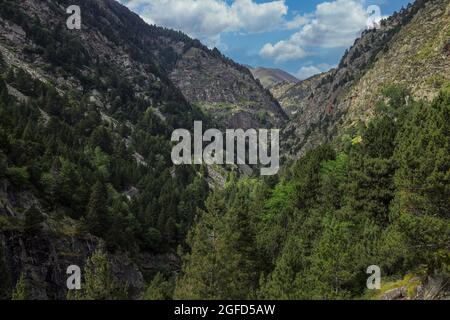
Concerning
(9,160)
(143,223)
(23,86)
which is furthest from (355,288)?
(23,86)

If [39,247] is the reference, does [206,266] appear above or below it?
above

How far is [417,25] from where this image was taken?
620 ft

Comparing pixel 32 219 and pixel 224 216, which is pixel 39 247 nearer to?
pixel 32 219

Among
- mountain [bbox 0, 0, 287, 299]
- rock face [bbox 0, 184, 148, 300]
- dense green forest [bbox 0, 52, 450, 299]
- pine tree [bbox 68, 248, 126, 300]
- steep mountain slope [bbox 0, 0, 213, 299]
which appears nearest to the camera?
dense green forest [bbox 0, 52, 450, 299]

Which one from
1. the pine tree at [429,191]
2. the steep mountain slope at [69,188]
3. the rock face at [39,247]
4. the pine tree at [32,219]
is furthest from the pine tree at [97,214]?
the pine tree at [429,191]

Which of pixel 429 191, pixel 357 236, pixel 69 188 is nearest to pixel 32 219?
pixel 69 188

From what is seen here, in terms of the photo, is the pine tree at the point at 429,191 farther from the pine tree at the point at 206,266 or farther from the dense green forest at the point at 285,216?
the pine tree at the point at 206,266

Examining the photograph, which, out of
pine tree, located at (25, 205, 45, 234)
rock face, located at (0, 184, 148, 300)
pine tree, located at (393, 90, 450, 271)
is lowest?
rock face, located at (0, 184, 148, 300)

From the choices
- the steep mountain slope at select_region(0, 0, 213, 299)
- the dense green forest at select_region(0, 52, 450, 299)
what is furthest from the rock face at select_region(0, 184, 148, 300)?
the dense green forest at select_region(0, 52, 450, 299)

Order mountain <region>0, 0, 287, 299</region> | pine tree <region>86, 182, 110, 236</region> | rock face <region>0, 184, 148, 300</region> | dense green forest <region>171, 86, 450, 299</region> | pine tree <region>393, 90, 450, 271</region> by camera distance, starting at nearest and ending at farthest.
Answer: pine tree <region>393, 90, 450, 271</region> < dense green forest <region>171, 86, 450, 299</region> < rock face <region>0, 184, 148, 300</region> < mountain <region>0, 0, 287, 299</region> < pine tree <region>86, 182, 110, 236</region>

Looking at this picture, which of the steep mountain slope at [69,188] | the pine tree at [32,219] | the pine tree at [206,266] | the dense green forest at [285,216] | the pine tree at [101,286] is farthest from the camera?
the steep mountain slope at [69,188]

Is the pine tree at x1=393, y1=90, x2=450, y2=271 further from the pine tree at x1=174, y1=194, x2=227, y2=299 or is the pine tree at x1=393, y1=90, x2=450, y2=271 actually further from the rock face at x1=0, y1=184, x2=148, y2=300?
the rock face at x1=0, y1=184, x2=148, y2=300

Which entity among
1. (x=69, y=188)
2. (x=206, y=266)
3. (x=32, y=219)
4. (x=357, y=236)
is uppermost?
(x=69, y=188)
